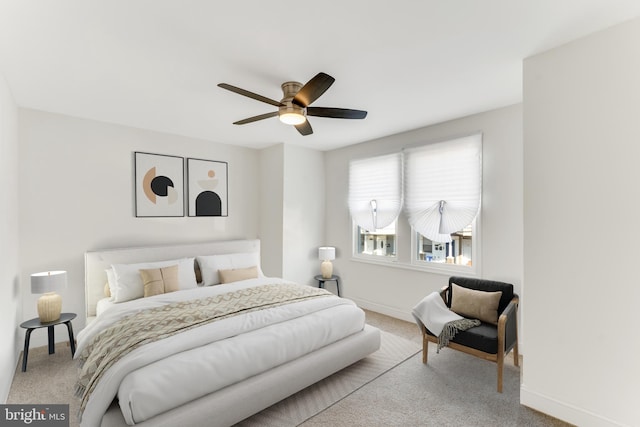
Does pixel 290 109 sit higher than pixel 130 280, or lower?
higher

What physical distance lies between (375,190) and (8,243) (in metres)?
4.11

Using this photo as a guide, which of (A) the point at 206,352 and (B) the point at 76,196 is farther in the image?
(B) the point at 76,196

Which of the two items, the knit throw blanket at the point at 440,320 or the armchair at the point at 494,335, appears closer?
the armchair at the point at 494,335

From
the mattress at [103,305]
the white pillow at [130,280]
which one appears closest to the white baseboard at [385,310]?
the white pillow at [130,280]

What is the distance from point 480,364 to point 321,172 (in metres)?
3.58

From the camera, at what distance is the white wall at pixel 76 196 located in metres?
3.28

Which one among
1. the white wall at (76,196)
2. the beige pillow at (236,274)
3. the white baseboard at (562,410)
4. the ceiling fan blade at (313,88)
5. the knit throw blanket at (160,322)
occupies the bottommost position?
the white baseboard at (562,410)

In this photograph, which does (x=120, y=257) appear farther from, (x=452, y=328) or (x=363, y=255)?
(x=452, y=328)

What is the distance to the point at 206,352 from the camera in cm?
210

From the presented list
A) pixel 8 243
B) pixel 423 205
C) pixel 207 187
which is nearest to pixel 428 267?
pixel 423 205

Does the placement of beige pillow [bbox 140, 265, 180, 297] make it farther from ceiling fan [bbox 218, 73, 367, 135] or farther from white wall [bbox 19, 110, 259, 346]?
ceiling fan [bbox 218, 73, 367, 135]

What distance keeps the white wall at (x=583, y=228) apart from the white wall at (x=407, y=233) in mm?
1030

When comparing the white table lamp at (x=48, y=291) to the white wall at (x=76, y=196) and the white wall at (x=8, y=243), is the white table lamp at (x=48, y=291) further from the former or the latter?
the white wall at (x=76, y=196)

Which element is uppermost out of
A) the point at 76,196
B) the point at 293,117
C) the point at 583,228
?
the point at 293,117
